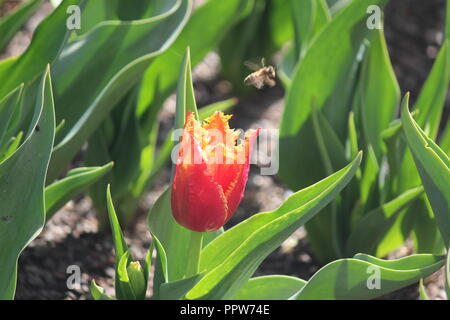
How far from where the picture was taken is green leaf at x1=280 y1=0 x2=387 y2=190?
2.19 meters

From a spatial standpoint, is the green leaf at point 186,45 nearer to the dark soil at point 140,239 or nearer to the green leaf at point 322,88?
the green leaf at point 322,88

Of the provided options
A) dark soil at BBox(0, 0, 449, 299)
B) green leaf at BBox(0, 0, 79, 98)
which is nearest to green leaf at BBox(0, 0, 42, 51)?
green leaf at BBox(0, 0, 79, 98)

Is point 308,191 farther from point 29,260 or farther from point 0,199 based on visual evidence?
point 29,260

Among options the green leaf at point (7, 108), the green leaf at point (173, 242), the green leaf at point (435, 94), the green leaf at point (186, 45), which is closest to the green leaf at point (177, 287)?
the green leaf at point (173, 242)

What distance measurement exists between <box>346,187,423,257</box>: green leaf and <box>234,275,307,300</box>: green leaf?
1.25 ft

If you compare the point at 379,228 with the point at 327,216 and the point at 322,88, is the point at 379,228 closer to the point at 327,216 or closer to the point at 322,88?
the point at 327,216

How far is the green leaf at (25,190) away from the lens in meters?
1.62

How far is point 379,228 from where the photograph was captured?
7.25 ft

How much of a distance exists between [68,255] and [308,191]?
96 centimetres

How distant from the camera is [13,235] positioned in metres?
1.66

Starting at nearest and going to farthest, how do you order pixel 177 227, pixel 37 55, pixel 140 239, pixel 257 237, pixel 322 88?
pixel 257 237 < pixel 177 227 < pixel 37 55 < pixel 322 88 < pixel 140 239

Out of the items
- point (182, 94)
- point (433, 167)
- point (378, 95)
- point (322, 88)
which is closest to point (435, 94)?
point (378, 95)

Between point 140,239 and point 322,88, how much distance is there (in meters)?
0.71

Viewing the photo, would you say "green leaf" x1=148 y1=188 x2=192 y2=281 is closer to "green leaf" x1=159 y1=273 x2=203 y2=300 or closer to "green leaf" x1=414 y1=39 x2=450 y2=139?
"green leaf" x1=159 y1=273 x2=203 y2=300
